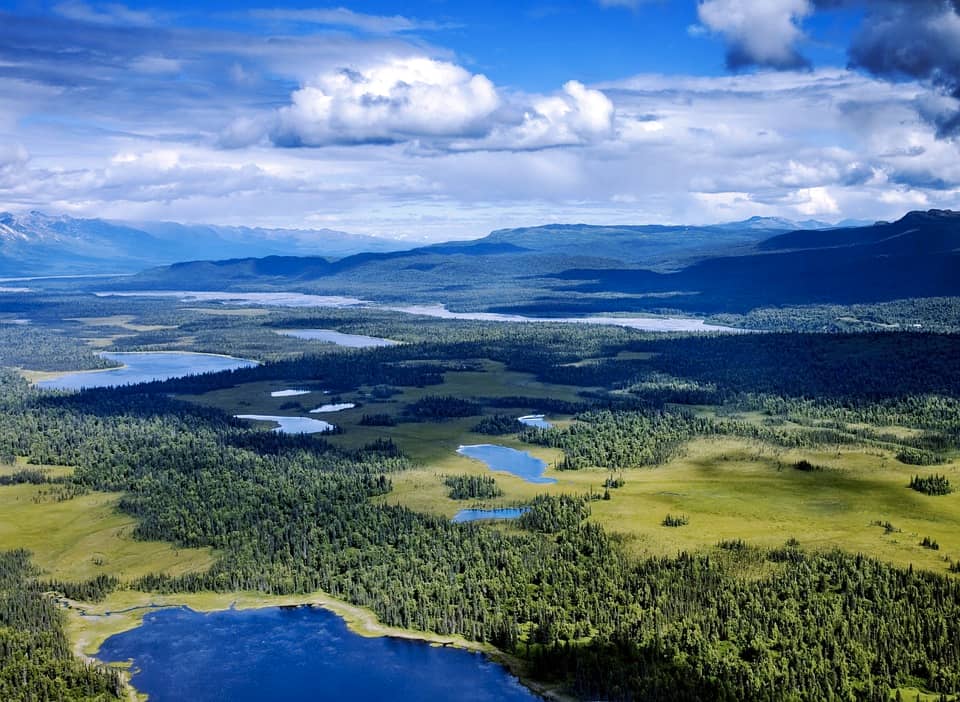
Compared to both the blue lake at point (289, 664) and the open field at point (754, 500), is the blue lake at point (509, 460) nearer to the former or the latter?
the open field at point (754, 500)

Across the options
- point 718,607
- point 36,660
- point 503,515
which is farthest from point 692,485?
point 36,660

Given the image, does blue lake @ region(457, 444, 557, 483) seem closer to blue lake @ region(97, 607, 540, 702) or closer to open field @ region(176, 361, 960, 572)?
open field @ region(176, 361, 960, 572)

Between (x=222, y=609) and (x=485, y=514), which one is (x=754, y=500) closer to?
(x=485, y=514)

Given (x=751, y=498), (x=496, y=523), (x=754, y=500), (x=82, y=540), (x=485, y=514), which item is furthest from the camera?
(x=751, y=498)

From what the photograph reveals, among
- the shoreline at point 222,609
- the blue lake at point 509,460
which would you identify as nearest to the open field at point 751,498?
the blue lake at point 509,460

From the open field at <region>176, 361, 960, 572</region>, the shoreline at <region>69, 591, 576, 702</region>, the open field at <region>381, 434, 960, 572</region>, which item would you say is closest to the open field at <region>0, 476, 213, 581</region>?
the shoreline at <region>69, 591, 576, 702</region>

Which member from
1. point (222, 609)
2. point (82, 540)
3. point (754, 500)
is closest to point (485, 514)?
point (754, 500)
